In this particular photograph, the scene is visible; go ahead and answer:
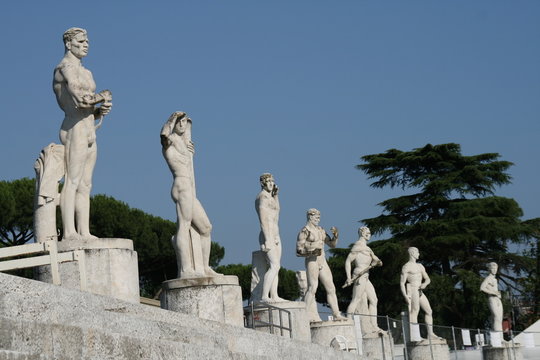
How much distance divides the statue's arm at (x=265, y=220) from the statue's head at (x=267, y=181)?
17 centimetres

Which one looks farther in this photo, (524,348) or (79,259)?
(524,348)

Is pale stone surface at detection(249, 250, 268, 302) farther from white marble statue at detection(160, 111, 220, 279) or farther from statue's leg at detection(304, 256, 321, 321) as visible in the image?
white marble statue at detection(160, 111, 220, 279)

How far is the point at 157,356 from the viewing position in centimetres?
648

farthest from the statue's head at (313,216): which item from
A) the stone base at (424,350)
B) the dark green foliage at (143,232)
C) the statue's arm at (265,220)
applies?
the dark green foliage at (143,232)

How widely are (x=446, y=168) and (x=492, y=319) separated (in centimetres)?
1595

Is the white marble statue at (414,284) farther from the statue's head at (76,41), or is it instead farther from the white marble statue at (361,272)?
the statue's head at (76,41)

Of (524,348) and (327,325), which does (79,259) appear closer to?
(327,325)

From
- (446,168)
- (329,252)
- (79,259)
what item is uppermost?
(446,168)

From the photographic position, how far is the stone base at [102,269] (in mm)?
9438

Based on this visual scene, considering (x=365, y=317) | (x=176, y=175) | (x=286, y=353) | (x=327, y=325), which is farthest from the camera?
(x=365, y=317)

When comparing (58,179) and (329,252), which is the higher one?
(329,252)

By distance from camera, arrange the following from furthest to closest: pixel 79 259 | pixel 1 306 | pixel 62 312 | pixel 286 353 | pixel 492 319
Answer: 1. pixel 492 319
2. pixel 286 353
3. pixel 79 259
4. pixel 62 312
5. pixel 1 306

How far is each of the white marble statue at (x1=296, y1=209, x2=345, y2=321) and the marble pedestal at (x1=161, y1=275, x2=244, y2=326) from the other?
6246 millimetres

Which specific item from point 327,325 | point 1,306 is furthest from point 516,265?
point 1,306
